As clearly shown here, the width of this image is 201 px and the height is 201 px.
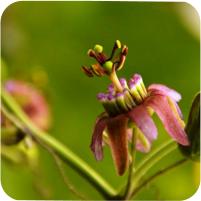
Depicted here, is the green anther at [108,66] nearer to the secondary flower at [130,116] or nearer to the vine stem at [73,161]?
the secondary flower at [130,116]

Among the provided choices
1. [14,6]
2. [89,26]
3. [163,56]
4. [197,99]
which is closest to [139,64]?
[163,56]

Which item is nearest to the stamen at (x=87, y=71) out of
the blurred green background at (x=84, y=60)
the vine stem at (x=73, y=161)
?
the vine stem at (x=73, y=161)

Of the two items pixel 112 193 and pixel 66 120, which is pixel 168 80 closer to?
pixel 66 120

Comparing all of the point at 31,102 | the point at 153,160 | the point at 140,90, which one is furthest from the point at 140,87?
the point at 31,102

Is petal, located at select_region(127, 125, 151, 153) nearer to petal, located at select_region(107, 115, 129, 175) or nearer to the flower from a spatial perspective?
petal, located at select_region(107, 115, 129, 175)

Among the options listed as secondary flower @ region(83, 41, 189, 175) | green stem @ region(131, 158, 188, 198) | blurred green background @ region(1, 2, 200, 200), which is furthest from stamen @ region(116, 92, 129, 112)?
blurred green background @ region(1, 2, 200, 200)

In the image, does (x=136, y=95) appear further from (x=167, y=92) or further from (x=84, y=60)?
(x=84, y=60)
